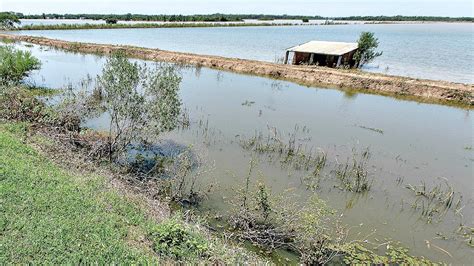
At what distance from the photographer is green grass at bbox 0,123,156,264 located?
579cm

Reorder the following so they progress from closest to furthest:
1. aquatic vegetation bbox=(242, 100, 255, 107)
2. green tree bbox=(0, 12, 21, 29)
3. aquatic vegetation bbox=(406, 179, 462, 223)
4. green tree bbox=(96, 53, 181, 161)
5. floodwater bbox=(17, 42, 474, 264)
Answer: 1. floodwater bbox=(17, 42, 474, 264)
2. aquatic vegetation bbox=(406, 179, 462, 223)
3. green tree bbox=(96, 53, 181, 161)
4. aquatic vegetation bbox=(242, 100, 255, 107)
5. green tree bbox=(0, 12, 21, 29)

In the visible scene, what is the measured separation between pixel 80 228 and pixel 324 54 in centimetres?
2780

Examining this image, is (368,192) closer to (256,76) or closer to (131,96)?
(131,96)

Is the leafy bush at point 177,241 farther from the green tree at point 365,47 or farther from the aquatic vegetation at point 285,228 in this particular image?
the green tree at point 365,47

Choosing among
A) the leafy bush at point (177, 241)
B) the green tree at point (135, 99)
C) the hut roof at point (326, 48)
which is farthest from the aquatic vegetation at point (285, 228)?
the hut roof at point (326, 48)

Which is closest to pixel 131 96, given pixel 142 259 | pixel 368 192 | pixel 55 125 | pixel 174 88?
pixel 174 88

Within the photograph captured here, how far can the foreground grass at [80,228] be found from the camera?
5.82 meters

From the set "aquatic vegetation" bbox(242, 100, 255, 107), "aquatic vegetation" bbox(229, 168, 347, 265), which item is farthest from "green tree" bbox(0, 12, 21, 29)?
"aquatic vegetation" bbox(229, 168, 347, 265)

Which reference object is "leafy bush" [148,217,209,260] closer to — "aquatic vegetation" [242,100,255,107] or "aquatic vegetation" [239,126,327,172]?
"aquatic vegetation" [239,126,327,172]

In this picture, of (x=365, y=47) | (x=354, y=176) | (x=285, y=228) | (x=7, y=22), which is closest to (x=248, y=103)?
(x=354, y=176)

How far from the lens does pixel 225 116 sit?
1673 centimetres

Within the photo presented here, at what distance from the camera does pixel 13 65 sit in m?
18.1

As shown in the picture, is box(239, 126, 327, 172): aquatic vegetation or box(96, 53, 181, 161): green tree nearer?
box(96, 53, 181, 161): green tree

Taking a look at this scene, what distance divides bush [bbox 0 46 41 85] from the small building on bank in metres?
21.1
